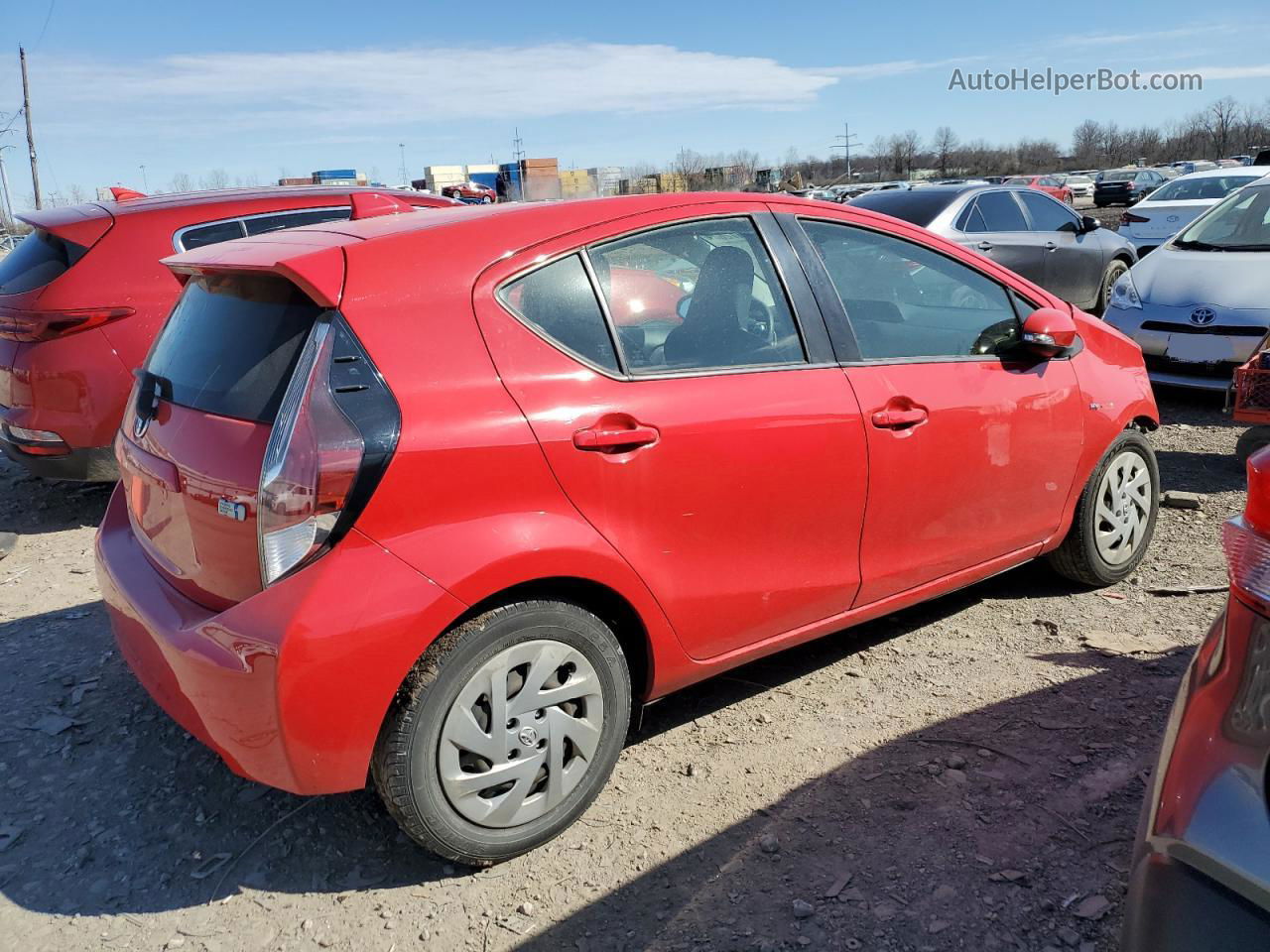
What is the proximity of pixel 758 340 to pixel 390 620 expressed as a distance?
56.7 inches

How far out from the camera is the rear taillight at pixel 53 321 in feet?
17.2

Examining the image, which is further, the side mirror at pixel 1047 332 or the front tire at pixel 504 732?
the side mirror at pixel 1047 332

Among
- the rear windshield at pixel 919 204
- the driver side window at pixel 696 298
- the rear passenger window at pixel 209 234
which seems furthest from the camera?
the rear windshield at pixel 919 204

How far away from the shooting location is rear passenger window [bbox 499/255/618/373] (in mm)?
2648

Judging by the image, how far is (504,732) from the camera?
2.55 meters

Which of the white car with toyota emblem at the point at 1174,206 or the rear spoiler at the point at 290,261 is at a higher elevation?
the white car with toyota emblem at the point at 1174,206

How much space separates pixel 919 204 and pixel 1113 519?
626cm

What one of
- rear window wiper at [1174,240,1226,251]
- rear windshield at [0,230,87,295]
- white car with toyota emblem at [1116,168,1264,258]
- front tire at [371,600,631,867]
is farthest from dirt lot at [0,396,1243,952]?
white car with toyota emblem at [1116,168,1264,258]

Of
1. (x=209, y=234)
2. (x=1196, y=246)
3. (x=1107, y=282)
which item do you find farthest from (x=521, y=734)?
(x=1107, y=282)

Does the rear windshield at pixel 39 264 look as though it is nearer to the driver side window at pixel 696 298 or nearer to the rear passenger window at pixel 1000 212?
the driver side window at pixel 696 298

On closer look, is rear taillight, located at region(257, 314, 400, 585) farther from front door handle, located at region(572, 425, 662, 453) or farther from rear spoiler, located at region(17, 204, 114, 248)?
rear spoiler, located at region(17, 204, 114, 248)

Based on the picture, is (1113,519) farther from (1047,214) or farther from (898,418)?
(1047,214)

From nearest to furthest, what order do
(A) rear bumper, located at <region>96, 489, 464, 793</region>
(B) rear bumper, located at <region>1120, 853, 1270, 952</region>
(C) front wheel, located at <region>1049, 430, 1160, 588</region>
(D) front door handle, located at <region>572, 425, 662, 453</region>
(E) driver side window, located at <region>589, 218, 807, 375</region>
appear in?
(B) rear bumper, located at <region>1120, 853, 1270, 952</region>
(A) rear bumper, located at <region>96, 489, 464, 793</region>
(D) front door handle, located at <region>572, 425, 662, 453</region>
(E) driver side window, located at <region>589, 218, 807, 375</region>
(C) front wheel, located at <region>1049, 430, 1160, 588</region>

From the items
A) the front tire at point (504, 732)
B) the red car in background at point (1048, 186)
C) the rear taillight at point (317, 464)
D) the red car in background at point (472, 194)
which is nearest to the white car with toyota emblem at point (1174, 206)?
the red car in background at point (1048, 186)
